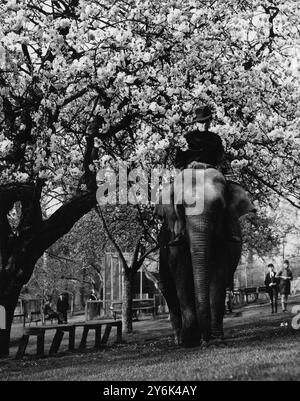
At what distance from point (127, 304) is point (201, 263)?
15719 millimetres

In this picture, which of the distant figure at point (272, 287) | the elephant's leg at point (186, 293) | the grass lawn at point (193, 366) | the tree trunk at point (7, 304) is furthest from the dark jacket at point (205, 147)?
the distant figure at point (272, 287)

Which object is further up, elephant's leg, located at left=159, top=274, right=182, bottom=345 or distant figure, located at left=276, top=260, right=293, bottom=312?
distant figure, located at left=276, top=260, right=293, bottom=312

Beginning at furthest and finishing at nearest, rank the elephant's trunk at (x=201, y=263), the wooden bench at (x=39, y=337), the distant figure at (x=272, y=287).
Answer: the distant figure at (x=272, y=287)
the wooden bench at (x=39, y=337)
the elephant's trunk at (x=201, y=263)

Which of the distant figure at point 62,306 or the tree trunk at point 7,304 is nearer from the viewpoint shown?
the tree trunk at point 7,304

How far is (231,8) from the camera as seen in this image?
17594mm

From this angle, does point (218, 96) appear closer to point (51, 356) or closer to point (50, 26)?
point (50, 26)

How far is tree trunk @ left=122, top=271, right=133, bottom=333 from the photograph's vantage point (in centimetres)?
2628

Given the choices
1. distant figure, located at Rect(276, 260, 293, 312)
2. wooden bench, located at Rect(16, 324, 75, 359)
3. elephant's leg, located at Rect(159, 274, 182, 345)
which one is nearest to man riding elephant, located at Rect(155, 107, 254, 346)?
elephant's leg, located at Rect(159, 274, 182, 345)

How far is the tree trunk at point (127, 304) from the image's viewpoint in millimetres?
26281

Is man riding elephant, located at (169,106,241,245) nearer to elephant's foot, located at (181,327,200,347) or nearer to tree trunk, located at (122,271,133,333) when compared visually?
elephant's foot, located at (181,327,200,347)

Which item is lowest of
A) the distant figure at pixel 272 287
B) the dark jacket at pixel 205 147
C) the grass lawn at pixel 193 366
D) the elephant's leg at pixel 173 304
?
the grass lawn at pixel 193 366

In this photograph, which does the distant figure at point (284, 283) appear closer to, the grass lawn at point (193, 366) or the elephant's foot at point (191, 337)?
the grass lawn at point (193, 366)

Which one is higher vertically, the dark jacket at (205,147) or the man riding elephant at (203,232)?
the dark jacket at (205,147)
